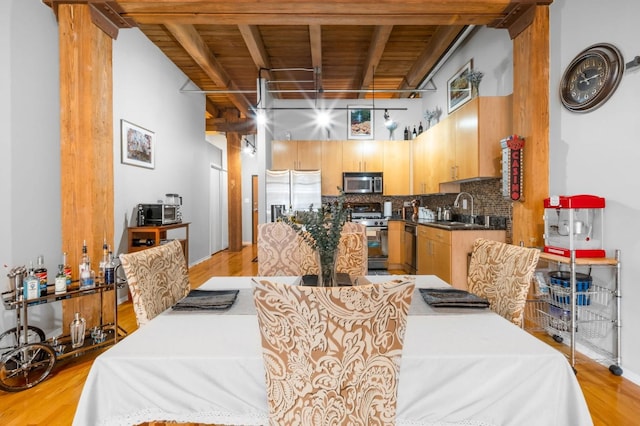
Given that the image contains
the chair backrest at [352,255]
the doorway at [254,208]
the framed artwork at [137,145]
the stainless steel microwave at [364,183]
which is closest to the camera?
the chair backrest at [352,255]

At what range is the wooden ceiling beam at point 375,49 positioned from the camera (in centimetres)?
407

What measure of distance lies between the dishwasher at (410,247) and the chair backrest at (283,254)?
289 centimetres

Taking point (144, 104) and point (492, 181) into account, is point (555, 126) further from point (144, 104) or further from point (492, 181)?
point (144, 104)

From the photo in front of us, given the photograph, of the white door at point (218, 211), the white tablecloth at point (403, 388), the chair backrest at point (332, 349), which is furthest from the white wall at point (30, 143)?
the white door at point (218, 211)

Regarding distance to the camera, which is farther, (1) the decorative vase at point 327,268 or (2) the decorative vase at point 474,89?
(2) the decorative vase at point 474,89

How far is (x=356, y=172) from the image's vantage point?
6.21 meters

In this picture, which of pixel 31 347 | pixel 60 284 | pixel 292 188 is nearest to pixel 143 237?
pixel 60 284

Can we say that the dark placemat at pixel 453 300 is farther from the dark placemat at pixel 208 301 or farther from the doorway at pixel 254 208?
the doorway at pixel 254 208

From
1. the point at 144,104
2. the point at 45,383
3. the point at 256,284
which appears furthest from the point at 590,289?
the point at 144,104

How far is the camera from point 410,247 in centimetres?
525

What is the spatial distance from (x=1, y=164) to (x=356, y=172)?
15.7 feet

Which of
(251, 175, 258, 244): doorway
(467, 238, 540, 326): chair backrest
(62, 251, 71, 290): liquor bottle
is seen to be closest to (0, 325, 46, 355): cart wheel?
(62, 251, 71, 290): liquor bottle

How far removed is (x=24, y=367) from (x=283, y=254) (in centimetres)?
184

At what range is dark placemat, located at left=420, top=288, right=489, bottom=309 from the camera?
1441 millimetres
